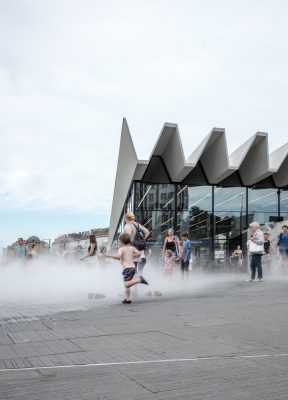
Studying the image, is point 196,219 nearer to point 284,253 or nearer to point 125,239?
point 284,253

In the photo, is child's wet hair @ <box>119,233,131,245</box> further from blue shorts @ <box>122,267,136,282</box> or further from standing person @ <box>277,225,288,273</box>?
standing person @ <box>277,225,288,273</box>

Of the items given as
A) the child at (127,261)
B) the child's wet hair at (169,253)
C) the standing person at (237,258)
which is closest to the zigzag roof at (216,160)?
the standing person at (237,258)

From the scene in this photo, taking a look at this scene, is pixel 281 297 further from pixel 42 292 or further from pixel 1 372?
pixel 1 372

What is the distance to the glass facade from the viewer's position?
23625 millimetres

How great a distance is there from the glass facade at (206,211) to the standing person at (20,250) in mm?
6783

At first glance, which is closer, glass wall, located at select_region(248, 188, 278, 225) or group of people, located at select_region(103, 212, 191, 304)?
group of people, located at select_region(103, 212, 191, 304)

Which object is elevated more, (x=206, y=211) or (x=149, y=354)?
(x=206, y=211)

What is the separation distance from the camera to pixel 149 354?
15.3 feet

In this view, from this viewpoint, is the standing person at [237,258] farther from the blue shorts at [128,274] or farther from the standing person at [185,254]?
the blue shorts at [128,274]

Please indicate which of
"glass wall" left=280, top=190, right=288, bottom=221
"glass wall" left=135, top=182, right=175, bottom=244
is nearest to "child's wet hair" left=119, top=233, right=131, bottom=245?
"glass wall" left=135, top=182, right=175, bottom=244

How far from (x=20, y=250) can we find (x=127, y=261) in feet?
32.9

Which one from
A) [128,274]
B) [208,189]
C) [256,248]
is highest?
[208,189]

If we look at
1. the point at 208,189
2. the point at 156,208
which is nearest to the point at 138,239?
the point at 156,208

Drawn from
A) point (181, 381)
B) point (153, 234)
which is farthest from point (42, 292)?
point (153, 234)
